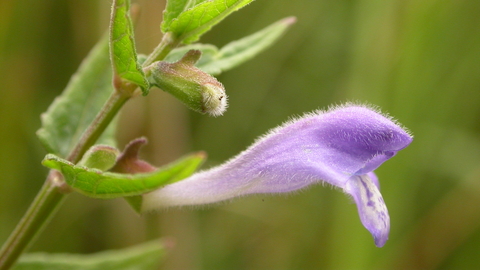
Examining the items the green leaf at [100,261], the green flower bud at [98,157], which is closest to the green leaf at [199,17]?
the green flower bud at [98,157]

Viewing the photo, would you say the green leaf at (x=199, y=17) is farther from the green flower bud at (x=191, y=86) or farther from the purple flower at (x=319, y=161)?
the purple flower at (x=319, y=161)

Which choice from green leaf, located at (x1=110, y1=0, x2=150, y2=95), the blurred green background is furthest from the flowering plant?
the blurred green background

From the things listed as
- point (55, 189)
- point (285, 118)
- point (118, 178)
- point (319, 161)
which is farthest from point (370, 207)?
point (285, 118)

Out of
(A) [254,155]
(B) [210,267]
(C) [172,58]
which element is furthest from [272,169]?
(B) [210,267]

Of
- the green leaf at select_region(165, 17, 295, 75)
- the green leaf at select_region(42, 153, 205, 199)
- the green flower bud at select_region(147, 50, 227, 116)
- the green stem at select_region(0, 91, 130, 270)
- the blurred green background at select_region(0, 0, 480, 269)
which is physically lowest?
the blurred green background at select_region(0, 0, 480, 269)

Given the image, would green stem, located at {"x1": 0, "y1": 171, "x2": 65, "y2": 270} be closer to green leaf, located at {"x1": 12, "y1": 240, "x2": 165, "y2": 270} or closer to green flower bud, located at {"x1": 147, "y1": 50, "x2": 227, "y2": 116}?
green leaf, located at {"x1": 12, "y1": 240, "x2": 165, "y2": 270}

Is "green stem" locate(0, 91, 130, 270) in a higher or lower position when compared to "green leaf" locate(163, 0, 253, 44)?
lower

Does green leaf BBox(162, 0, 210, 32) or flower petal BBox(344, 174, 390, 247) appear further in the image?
green leaf BBox(162, 0, 210, 32)
